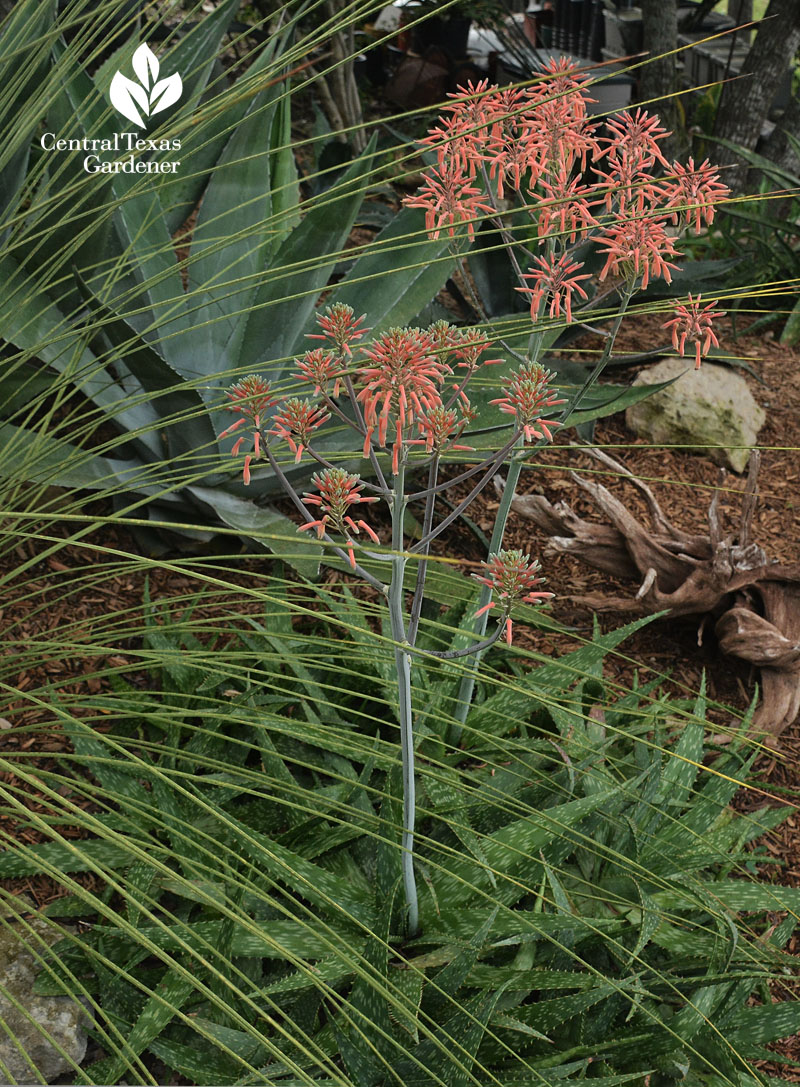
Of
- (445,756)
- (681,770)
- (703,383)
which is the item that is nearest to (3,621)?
(445,756)

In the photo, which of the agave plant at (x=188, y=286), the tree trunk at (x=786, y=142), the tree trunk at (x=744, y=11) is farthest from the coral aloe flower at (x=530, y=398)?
the tree trunk at (x=744, y=11)

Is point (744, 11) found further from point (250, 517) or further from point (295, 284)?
point (250, 517)

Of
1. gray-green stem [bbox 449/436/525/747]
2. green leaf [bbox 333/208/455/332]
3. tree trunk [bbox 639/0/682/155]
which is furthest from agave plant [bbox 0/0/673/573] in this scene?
tree trunk [bbox 639/0/682/155]

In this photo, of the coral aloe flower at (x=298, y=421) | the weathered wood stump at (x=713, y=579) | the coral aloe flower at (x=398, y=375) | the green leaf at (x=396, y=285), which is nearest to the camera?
the coral aloe flower at (x=398, y=375)

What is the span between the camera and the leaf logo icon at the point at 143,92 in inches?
69.2

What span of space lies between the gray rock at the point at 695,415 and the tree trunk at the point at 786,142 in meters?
1.74

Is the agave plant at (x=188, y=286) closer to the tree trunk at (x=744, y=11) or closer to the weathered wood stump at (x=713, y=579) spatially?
the weathered wood stump at (x=713, y=579)

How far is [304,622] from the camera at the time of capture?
204 centimetres

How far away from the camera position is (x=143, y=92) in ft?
6.13

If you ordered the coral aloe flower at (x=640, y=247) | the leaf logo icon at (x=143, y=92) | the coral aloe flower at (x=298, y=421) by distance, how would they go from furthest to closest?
1. the leaf logo icon at (x=143, y=92)
2. the coral aloe flower at (x=640, y=247)
3. the coral aloe flower at (x=298, y=421)

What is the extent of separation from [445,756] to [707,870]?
503 millimetres

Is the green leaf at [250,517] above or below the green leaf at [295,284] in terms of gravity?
below

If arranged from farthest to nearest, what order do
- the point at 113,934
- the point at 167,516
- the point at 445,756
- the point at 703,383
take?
the point at 703,383, the point at 167,516, the point at 445,756, the point at 113,934

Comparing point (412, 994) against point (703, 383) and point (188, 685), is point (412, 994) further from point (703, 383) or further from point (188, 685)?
point (703, 383)
